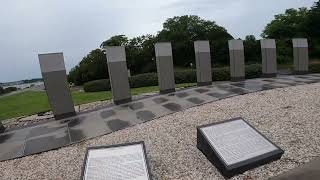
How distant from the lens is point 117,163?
5152mm

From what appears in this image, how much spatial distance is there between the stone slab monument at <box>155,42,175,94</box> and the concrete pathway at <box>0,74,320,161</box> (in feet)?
1.68

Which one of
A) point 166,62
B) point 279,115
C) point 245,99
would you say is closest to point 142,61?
point 166,62

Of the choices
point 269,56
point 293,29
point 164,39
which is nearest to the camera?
point 269,56

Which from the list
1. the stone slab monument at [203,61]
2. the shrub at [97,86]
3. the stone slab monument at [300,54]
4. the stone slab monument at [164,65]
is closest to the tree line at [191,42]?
the shrub at [97,86]

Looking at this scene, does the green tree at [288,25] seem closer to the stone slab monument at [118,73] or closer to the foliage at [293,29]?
the foliage at [293,29]

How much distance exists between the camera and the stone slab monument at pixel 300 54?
18141 millimetres

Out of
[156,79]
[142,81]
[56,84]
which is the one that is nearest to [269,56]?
[156,79]

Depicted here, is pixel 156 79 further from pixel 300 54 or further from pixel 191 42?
pixel 191 42

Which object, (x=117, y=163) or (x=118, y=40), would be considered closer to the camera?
(x=117, y=163)

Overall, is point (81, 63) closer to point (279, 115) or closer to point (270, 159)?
point (279, 115)

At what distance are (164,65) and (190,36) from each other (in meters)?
30.2

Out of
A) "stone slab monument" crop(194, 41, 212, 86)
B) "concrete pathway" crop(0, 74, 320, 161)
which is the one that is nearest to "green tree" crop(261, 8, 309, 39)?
"stone slab monument" crop(194, 41, 212, 86)

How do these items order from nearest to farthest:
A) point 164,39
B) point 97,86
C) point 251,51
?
point 97,86 → point 251,51 → point 164,39

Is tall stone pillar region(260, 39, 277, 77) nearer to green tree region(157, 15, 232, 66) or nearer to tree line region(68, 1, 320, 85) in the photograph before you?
tree line region(68, 1, 320, 85)
